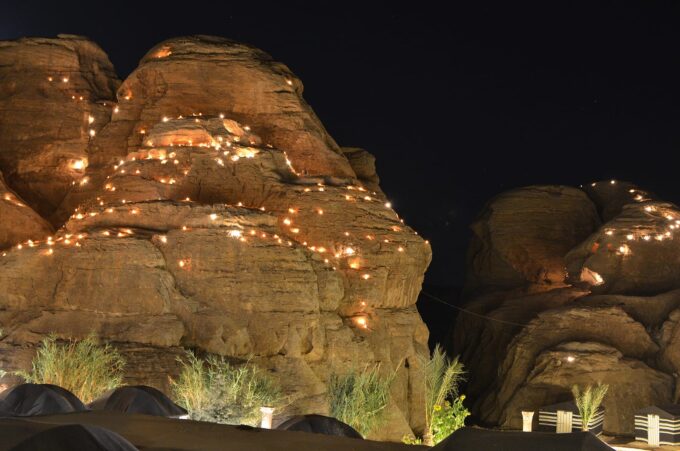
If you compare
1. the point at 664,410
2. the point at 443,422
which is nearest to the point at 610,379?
the point at 664,410

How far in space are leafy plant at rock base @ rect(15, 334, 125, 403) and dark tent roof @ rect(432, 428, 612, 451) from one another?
9.99m

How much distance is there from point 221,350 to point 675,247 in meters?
23.5

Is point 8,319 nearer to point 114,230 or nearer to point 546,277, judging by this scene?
point 114,230

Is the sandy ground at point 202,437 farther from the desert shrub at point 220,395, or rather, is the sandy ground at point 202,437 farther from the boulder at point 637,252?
the boulder at point 637,252

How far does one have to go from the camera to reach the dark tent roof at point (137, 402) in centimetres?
1224

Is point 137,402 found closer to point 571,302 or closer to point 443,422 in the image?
point 443,422

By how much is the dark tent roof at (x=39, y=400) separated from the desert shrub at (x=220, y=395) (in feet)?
8.61

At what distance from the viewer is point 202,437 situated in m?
9.69

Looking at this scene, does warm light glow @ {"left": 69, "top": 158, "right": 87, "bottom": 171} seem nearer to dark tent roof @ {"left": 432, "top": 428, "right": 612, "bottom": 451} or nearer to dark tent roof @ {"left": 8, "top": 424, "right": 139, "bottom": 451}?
dark tent roof @ {"left": 8, "top": 424, "right": 139, "bottom": 451}

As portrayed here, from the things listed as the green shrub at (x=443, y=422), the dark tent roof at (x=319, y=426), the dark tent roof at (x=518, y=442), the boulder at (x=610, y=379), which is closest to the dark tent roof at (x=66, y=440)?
the dark tent roof at (x=518, y=442)

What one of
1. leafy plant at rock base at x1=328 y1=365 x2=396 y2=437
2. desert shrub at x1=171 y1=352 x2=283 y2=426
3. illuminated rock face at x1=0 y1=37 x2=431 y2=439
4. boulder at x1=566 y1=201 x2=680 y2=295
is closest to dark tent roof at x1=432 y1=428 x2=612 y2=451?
desert shrub at x1=171 y1=352 x2=283 y2=426

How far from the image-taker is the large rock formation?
29.7m

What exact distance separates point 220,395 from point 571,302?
2313cm

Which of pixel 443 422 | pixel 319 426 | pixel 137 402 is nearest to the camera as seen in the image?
pixel 319 426
